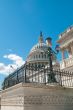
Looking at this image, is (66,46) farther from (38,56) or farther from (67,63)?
(38,56)

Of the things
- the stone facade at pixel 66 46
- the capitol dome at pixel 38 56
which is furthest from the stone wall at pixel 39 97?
the capitol dome at pixel 38 56

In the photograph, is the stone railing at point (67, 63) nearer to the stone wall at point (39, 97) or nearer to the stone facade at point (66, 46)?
the stone facade at point (66, 46)

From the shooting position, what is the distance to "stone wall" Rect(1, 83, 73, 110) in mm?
9453

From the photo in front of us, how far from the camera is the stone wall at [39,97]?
9.45 m

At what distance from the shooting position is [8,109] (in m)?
11.7

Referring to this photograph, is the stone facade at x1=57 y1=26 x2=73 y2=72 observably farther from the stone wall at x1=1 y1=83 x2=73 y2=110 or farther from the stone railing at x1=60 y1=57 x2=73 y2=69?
the stone wall at x1=1 y1=83 x2=73 y2=110

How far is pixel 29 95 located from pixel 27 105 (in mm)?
509

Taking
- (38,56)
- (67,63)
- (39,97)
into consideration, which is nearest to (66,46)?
(67,63)

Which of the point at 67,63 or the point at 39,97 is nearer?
the point at 39,97

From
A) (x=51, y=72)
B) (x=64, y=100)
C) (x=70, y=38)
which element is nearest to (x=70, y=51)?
(x=70, y=38)

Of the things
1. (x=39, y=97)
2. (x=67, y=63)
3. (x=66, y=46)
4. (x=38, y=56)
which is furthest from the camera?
(x=38, y=56)

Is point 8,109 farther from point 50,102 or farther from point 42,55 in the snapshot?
point 42,55

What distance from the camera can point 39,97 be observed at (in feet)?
32.8

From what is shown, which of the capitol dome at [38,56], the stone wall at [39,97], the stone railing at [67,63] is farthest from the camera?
the capitol dome at [38,56]
